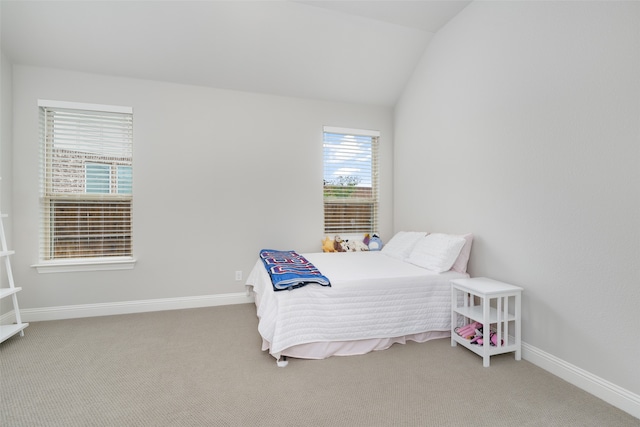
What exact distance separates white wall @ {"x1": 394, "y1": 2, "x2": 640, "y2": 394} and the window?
1177mm

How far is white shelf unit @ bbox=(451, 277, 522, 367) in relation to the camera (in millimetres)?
2102

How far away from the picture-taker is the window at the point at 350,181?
3.93 metres

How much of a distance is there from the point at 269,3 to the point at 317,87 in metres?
1.06

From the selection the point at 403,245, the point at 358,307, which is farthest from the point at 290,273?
the point at 403,245

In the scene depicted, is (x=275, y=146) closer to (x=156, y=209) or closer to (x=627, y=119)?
(x=156, y=209)

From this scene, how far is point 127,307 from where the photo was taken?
3.18m

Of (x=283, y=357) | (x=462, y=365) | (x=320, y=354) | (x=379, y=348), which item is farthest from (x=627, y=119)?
(x=283, y=357)

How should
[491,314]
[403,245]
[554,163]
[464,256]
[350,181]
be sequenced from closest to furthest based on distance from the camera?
[554,163]
[491,314]
[464,256]
[403,245]
[350,181]

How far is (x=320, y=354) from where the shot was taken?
223 cm

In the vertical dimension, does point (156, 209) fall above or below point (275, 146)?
below

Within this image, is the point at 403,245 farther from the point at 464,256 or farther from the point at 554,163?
the point at 554,163

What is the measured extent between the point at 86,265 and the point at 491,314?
3879 mm

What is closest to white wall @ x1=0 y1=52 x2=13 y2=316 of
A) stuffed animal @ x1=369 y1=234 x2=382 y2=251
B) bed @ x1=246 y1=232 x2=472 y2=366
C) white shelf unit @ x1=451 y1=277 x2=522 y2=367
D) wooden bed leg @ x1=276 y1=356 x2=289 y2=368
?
bed @ x1=246 y1=232 x2=472 y2=366

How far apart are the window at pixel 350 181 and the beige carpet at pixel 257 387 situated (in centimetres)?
192
